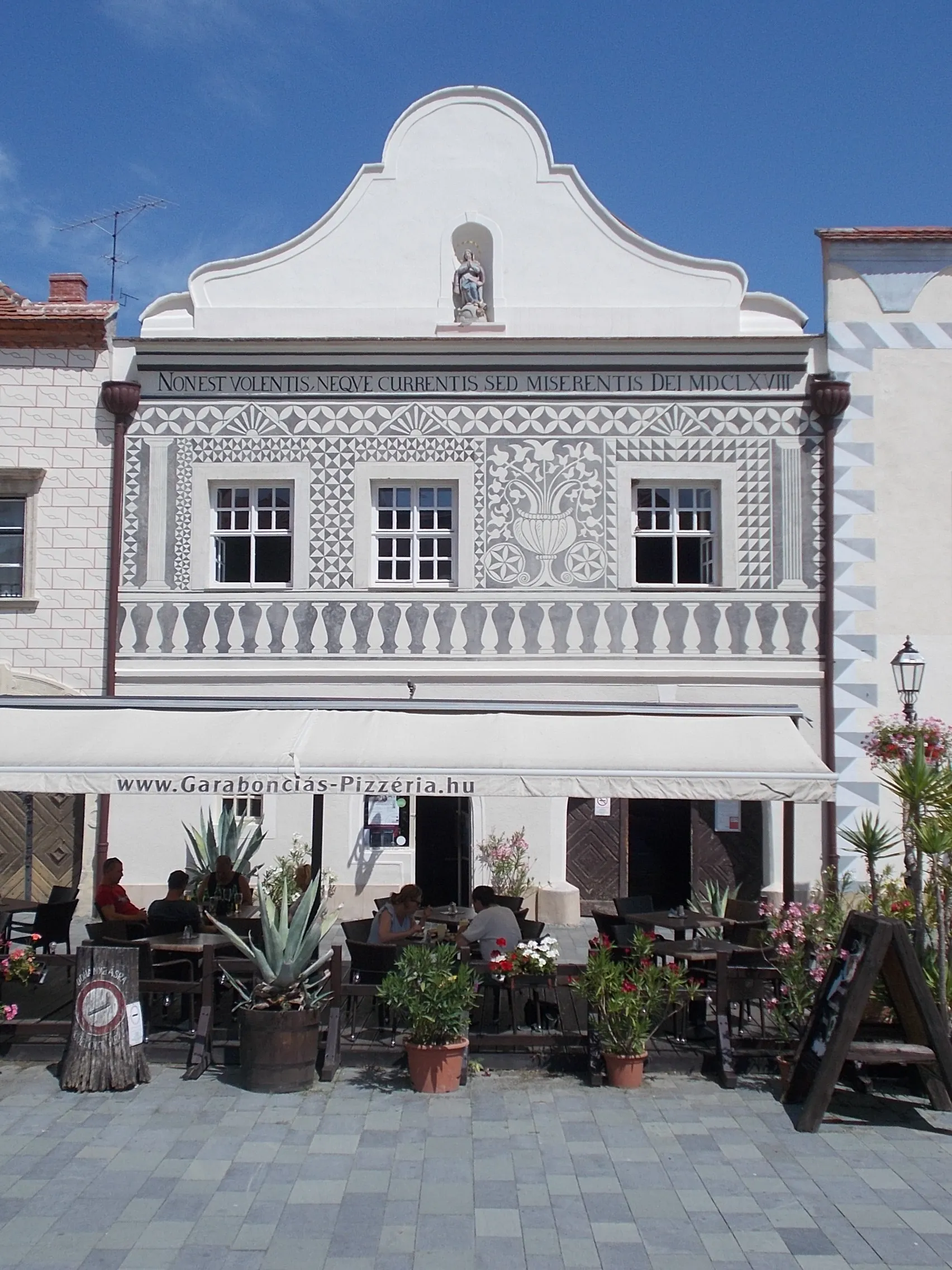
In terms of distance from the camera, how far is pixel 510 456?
51.6ft

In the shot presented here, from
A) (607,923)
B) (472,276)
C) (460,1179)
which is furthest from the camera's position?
(472,276)

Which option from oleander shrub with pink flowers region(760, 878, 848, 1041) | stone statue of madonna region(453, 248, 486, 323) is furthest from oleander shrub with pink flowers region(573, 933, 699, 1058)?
stone statue of madonna region(453, 248, 486, 323)

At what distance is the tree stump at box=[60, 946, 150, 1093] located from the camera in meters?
8.29

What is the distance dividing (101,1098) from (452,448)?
9.64m

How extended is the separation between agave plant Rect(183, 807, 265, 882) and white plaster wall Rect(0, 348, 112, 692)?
2398 mm

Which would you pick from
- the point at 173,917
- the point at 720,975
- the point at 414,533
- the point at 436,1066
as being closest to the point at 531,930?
the point at 720,975

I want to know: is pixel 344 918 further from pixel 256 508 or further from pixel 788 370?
pixel 788 370

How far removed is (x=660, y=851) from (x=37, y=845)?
8194 millimetres

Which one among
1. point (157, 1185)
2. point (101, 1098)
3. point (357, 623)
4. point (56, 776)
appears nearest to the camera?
point (157, 1185)

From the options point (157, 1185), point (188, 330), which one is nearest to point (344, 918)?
point (188, 330)

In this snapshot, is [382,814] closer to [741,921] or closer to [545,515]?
[545,515]

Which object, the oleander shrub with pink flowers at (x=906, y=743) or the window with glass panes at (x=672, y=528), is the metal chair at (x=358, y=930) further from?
the window with glass panes at (x=672, y=528)

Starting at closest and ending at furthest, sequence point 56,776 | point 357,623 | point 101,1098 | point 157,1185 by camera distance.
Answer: point 157,1185 → point 101,1098 → point 56,776 → point 357,623

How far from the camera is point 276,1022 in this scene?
8.38 meters
